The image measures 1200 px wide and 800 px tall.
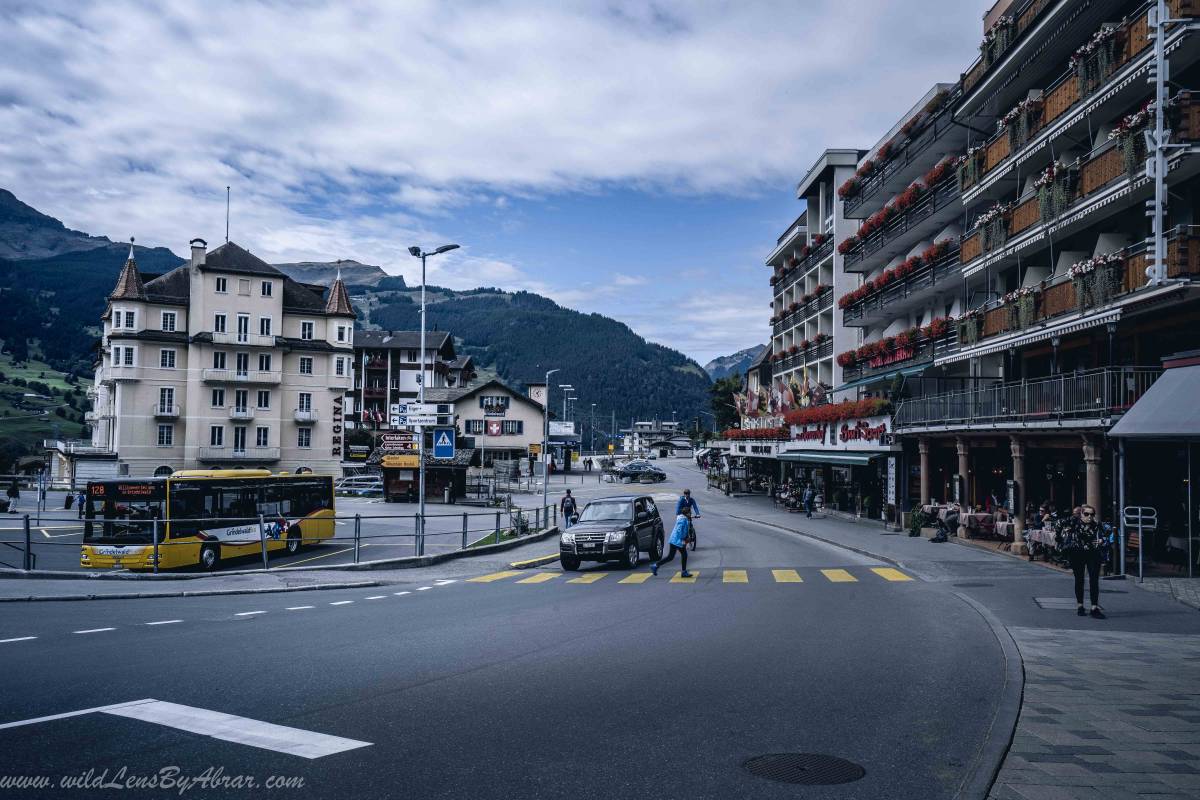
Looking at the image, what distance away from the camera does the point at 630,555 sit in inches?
897

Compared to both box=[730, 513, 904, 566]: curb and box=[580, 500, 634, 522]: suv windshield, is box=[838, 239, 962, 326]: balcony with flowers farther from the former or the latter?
box=[580, 500, 634, 522]: suv windshield

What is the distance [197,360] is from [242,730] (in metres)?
68.6

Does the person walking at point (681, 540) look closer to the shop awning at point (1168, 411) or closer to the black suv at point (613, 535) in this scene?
the black suv at point (613, 535)

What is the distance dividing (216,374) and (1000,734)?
70.4 metres

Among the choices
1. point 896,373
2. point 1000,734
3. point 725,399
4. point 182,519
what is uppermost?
point 725,399

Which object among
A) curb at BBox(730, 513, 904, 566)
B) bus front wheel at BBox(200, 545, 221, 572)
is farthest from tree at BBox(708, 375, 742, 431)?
bus front wheel at BBox(200, 545, 221, 572)

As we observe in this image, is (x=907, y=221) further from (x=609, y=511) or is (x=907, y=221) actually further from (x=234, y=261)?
(x=234, y=261)

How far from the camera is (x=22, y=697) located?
8258 mm

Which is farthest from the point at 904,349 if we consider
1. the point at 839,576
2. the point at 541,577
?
the point at 541,577

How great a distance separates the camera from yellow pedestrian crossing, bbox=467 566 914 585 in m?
19.8

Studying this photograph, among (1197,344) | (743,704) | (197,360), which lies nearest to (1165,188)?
(1197,344)

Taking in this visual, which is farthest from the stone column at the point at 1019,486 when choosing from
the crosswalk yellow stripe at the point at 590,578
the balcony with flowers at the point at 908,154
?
the balcony with flowers at the point at 908,154

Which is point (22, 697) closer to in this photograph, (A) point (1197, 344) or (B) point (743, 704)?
(B) point (743, 704)

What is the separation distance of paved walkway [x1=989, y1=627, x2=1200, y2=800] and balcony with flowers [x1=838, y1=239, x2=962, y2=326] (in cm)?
2329
